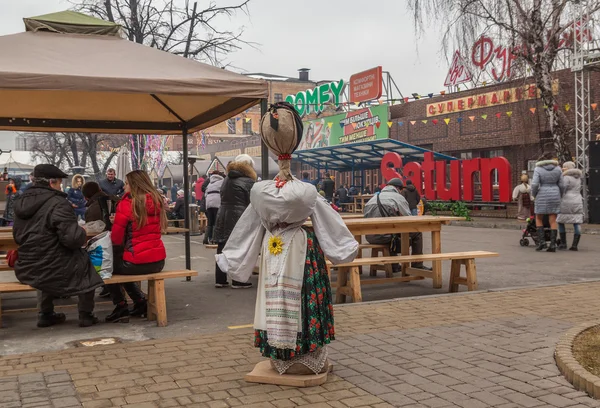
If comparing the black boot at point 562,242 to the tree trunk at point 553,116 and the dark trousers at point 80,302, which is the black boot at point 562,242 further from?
the dark trousers at point 80,302

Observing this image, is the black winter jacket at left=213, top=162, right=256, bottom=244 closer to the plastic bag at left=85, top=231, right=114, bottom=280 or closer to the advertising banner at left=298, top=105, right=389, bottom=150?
the plastic bag at left=85, top=231, right=114, bottom=280

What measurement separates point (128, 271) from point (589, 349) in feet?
14.3

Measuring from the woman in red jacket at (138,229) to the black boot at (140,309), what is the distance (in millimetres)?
260

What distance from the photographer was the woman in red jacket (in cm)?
665

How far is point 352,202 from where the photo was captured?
107 feet

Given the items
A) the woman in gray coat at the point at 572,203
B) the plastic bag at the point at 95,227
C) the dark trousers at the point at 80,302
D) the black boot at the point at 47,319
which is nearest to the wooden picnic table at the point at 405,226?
the plastic bag at the point at 95,227

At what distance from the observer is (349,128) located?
3522cm

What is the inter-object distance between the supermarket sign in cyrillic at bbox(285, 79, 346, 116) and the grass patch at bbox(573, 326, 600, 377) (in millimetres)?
29649

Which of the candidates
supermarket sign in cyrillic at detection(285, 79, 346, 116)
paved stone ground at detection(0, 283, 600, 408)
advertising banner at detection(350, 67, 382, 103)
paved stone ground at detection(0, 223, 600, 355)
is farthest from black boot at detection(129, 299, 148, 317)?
supermarket sign in cyrillic at detection(285, 79, 346, 116)

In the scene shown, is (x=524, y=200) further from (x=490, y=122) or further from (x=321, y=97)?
(x=321, y=97)

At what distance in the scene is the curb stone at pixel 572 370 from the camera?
4344 millimetres

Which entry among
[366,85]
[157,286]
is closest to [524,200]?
[157,286]

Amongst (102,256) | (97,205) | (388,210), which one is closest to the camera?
(102,256)

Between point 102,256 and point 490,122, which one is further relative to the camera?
point 490,122
